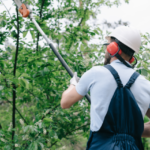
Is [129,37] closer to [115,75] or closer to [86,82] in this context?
[115,75]

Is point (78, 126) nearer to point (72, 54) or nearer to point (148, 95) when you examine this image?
point (72, 54)

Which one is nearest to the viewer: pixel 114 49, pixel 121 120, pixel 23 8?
pixel 121 120

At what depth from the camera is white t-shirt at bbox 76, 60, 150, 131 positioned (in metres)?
1.13

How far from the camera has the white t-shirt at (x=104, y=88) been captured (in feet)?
3.69

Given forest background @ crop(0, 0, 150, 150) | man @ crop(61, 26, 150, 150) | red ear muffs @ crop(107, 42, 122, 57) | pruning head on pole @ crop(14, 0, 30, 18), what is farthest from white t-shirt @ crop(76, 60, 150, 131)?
pruning head on pole @ crop(14, 0, 30, 18)

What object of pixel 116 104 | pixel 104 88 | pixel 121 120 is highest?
pixel 104 88

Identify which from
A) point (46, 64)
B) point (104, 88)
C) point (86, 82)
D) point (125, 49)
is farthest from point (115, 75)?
point (46, 64)

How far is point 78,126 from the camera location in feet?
9.78

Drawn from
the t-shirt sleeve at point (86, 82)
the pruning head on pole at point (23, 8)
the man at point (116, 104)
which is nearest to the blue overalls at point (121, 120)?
the man at point (116, 104)

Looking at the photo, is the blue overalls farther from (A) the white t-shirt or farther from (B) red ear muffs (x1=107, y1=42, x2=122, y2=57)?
(B) red ear muffs (x1=107, y1=42, x2=122, y2=57)

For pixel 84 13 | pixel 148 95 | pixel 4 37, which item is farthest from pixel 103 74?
pixel 84 13

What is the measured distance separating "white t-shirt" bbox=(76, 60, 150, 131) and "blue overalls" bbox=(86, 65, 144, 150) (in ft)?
0.10

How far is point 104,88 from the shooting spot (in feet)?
3.70

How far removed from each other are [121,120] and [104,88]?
0.83 ft
